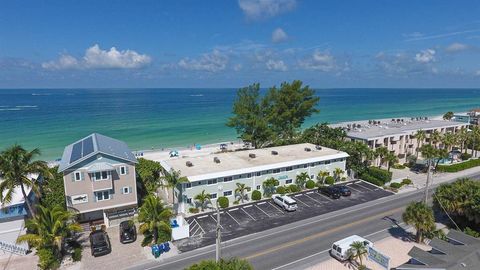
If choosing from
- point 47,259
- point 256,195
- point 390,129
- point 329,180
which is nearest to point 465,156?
point 390,129

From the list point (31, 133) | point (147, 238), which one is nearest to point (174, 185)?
point (147, 238)

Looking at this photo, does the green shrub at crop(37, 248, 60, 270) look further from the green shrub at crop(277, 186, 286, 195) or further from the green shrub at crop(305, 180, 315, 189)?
the green shrub at crop(305, 180, 315, 189)

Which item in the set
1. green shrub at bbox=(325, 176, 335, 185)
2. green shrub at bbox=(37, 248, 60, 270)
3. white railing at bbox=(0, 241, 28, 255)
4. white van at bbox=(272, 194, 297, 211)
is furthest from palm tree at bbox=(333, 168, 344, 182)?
white railing at bbox=(0, 241, 28, 255)

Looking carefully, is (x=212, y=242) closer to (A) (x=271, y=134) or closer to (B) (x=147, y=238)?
(B) (x=147, y=238)

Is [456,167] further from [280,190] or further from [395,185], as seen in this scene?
[280,190]

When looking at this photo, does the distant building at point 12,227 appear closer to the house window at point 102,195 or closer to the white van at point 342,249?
the house window at point 102,195

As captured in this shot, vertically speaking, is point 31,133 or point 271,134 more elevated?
point 271,134
